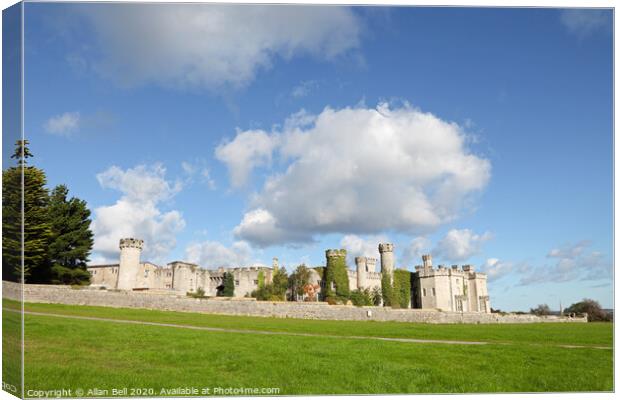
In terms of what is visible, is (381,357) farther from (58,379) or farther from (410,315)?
(410,315)

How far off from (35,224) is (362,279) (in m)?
36.1

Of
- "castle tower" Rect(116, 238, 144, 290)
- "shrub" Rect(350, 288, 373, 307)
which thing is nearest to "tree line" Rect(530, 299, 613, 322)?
"shrub" Rect(350, 288, 373, 307)

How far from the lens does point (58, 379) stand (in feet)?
28.6

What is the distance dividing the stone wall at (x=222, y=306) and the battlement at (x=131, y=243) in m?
10.9

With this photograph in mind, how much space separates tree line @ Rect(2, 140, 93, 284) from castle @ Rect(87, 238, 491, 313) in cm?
2200

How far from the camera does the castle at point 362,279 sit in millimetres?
44938

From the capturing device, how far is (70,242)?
22.2 m

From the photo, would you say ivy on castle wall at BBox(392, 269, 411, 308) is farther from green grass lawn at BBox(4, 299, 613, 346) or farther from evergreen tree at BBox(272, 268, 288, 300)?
green grass lawn at BBox(4, 299, 613, 346)

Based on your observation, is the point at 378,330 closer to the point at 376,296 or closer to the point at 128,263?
the point at 128,263

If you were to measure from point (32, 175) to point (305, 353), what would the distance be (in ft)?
22.7

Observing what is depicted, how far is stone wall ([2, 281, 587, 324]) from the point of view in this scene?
22484 millimetres

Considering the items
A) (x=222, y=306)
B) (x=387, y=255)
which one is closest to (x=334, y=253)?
(x=387, y=255)

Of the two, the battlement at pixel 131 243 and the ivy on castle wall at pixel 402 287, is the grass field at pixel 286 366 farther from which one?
the ivy on castle wall at pixel 402 287

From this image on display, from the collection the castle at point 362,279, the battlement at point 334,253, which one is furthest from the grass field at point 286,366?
the castle at point 362,279
